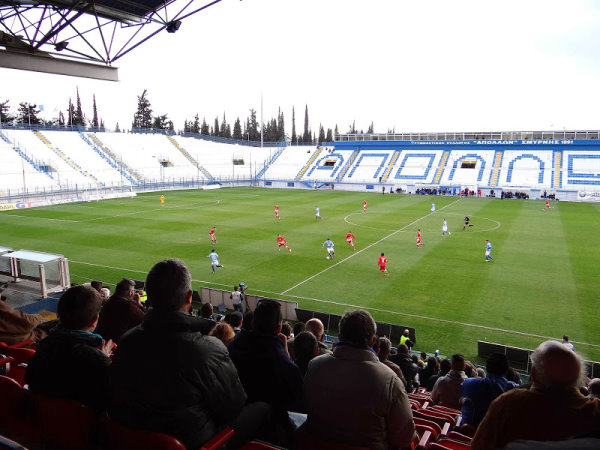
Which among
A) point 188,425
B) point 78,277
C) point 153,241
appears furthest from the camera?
point 153,241

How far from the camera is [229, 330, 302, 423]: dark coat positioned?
3.77 m

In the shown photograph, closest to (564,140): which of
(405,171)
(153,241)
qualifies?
(405,171)

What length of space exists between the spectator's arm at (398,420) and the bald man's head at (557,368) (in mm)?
930

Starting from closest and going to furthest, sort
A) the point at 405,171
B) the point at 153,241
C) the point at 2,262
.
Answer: the point at 2,262, the point at 153,241, the point at 405,171

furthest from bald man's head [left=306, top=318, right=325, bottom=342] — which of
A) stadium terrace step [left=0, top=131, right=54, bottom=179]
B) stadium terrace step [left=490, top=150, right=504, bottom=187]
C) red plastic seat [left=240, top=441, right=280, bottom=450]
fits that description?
stadium terrace step [left=490, top=150, right=504, bottom=187]

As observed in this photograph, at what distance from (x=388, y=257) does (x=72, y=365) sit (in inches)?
816

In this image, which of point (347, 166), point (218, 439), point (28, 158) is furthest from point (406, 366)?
point (347, 166)

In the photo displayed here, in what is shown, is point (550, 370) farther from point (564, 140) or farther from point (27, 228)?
point (564, 140)

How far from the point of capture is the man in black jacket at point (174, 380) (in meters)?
2.90

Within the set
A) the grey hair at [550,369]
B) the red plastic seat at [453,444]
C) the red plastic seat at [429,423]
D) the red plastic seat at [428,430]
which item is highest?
the grey hair at [550,369]

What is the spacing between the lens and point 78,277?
1922 cm

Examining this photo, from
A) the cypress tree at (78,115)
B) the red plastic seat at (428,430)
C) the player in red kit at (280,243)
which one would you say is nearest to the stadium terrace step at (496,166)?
the player in red kit at (280,243)

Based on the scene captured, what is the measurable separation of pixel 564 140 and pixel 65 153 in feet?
223

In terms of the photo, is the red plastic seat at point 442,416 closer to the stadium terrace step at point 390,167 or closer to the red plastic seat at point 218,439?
the red plastic seat at point 218,439
